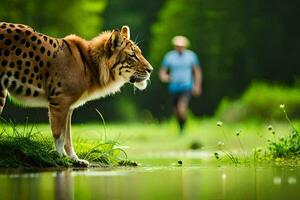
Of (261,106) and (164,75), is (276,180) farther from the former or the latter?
(261,106)

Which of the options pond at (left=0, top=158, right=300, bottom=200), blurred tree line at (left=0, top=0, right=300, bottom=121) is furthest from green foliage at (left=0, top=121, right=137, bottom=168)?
blurred tree line at (left=0, top=0, right=300, bottom=121)

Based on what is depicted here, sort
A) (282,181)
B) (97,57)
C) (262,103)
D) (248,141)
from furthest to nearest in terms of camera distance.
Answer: (262,103) → (248,141) → (97,57) → (282,181)

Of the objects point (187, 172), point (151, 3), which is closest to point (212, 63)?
point (151, 3)

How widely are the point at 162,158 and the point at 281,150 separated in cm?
230

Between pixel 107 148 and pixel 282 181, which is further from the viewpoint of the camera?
pixel 107 148

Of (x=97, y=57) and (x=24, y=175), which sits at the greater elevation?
(x=97, y=57)

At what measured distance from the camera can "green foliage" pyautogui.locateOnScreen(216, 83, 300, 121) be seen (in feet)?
82.5

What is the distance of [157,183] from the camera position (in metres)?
10.2

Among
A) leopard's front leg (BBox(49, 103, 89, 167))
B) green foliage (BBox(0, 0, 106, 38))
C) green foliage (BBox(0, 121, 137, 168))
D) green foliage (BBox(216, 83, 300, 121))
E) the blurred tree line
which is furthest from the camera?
the blurred tree line

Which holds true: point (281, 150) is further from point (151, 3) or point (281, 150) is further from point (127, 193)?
point (151, 3)

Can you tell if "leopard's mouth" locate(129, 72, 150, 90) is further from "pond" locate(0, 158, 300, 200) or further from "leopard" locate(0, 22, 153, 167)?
"pond" locate(0, 158, 300, 200)

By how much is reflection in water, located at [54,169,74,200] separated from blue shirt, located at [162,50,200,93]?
33.9ft

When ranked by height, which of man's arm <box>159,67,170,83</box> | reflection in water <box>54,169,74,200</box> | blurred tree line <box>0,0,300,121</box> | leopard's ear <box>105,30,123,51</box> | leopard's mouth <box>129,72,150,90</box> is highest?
blurred tree line <box>0,0,300,121</box>

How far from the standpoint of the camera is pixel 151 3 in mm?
41188
